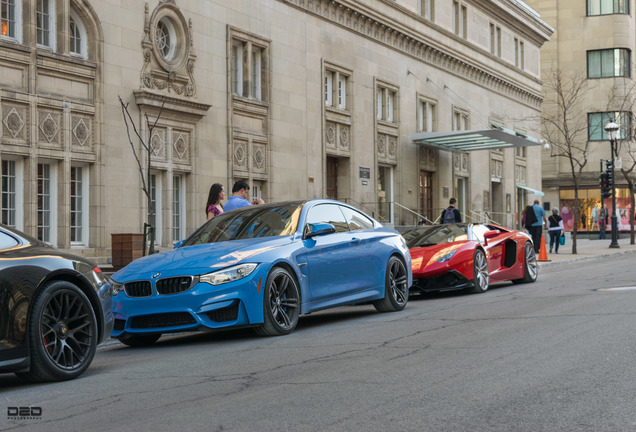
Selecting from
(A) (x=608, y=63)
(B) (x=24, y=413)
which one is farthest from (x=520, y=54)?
(B) (x=24, y=413)

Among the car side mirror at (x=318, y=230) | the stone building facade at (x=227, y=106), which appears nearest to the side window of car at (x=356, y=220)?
the car side mirror at (x=318, y=230)

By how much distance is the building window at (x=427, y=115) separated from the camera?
36.9 metres

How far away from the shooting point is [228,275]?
9.30 metres

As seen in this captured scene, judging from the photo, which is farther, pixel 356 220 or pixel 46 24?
pixel 46 24

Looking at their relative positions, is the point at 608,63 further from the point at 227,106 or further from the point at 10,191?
the point at 10,191

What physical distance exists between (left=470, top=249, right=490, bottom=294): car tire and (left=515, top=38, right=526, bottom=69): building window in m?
34.8

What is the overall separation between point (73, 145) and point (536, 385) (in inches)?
582

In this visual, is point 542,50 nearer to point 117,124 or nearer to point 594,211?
point 594,211

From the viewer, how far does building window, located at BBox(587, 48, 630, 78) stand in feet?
210

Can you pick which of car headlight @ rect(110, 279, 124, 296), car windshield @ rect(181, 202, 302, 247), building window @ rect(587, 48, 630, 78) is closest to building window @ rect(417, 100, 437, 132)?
car windshield @ rect(181, 202, 302, 247)

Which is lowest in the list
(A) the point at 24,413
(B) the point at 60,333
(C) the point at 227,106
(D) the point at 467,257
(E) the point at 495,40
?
(A) the point at 24,413

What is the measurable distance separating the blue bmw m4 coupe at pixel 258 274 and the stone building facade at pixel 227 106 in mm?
8639

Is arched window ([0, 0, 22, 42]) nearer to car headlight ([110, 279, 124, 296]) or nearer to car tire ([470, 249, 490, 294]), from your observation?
car tire ([470, 249, 490, 294])

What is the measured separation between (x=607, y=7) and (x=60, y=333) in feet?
208
